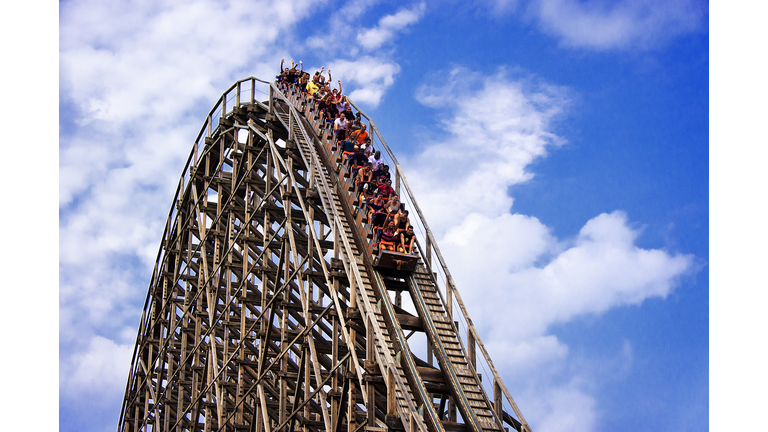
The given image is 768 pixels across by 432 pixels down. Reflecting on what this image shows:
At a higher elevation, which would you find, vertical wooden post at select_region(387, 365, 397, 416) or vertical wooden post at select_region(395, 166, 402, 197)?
vertical wooden post at select_region(395, 166, 402, 197)

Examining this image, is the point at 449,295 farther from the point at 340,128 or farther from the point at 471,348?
the point at 340,128

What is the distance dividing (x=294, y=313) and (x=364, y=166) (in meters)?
2.72

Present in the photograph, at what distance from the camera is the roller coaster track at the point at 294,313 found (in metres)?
11.9

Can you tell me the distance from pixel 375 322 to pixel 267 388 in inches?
166

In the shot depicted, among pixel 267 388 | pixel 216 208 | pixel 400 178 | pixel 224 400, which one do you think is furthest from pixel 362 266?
pixel 216 208

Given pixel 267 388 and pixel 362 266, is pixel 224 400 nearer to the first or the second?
pixel 267 388

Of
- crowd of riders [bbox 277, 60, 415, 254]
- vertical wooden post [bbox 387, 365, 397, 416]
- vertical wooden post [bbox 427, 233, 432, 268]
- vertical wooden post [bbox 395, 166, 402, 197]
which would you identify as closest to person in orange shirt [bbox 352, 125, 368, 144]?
crowd of riders [bbox 277, 60, 415, 254]

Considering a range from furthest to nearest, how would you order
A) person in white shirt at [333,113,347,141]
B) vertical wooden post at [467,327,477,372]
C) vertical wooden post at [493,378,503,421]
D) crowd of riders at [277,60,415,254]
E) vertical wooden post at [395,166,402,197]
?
person in white shirt at [333,113,347,141]
vertical wooden post at [395,166,402,197]
crowd of riders at [277,60,415,254]
vertical wooden post at [467,327,477,372]
vertical wooden post at [493,378,503,421]

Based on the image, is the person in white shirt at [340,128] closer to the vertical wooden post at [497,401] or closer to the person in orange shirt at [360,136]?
the person in orange shirt at [360,136]

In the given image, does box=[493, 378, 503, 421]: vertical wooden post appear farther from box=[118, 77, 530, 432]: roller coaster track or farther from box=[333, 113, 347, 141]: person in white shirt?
box=[333, 113, 347, 141]: person in white shirt

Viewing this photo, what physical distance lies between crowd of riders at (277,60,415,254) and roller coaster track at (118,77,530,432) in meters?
0.27

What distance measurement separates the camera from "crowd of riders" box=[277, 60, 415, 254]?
1316cm

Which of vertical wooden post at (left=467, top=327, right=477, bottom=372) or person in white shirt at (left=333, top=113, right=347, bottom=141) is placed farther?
person in white shirt at (left=333, top=113, right=347, bottom=141)

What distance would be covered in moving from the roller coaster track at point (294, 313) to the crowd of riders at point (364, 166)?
0.90ft
